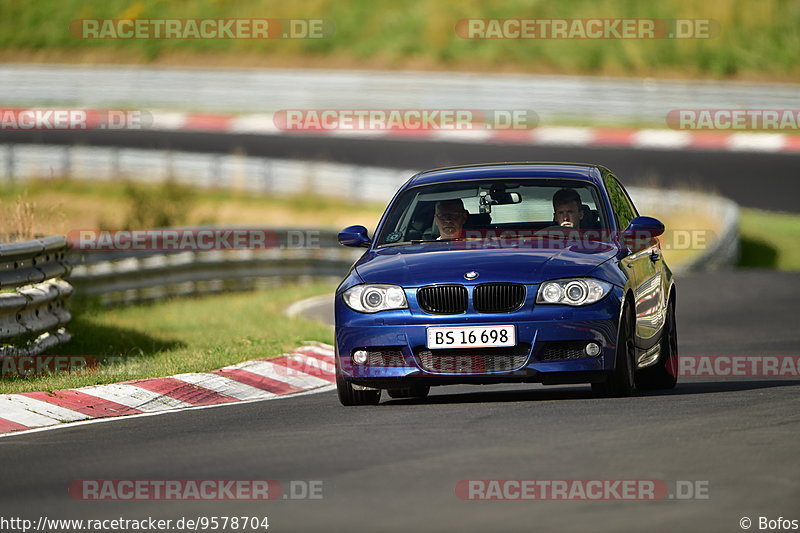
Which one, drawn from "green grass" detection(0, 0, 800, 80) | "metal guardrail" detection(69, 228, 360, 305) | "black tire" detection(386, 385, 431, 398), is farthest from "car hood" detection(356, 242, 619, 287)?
"green grass" detection(0, 0, 800, 80)

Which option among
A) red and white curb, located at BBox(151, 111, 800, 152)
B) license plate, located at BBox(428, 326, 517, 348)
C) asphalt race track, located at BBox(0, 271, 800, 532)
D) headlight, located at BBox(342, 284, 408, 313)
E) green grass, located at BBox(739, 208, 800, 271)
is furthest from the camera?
red and white curb, located at BBox(151, 111, 800, 152)

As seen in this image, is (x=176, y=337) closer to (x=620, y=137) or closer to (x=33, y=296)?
(x=33, y=296)

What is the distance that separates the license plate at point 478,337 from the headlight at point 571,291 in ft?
0.92

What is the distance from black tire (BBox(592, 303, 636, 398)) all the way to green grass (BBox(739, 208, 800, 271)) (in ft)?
57.5

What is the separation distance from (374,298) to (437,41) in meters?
43.1

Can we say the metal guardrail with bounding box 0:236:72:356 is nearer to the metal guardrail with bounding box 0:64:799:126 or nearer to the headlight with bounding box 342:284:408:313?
the headlight with bounding box 342:284:408:313

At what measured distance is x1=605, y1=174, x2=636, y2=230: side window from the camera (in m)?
10.9

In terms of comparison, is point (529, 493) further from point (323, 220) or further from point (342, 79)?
point (342, 79)

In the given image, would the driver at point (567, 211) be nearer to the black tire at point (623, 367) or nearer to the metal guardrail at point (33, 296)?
the black tire at point (623, 367)

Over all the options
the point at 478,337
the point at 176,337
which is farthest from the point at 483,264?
the point at 176,337

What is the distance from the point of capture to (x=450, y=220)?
34.8ft

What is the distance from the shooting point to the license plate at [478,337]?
372 inches

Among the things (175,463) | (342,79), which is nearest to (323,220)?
(342,79)

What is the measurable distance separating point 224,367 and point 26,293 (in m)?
1.66
